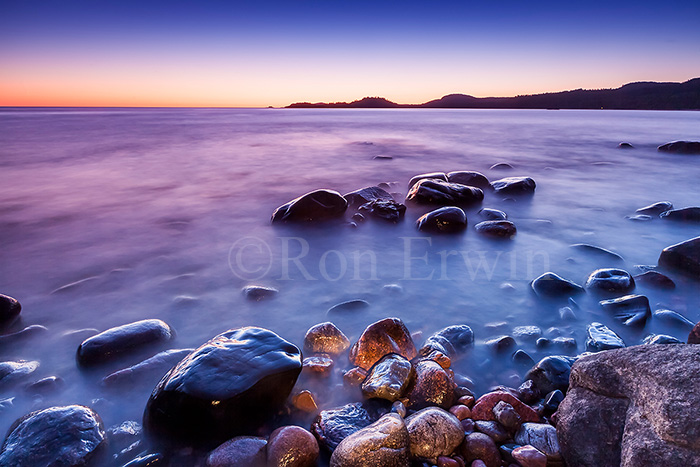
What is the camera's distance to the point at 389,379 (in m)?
1.99

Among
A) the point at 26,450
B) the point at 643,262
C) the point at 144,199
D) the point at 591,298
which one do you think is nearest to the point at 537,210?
the point at 643,262

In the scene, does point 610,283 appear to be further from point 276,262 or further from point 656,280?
point 276,262

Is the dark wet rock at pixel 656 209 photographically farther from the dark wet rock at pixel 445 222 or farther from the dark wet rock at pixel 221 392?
the dark wet rock at pixel 221 392

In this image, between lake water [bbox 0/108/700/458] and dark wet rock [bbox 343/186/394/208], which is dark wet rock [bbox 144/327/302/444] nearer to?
lake water [bbox 0/108/700/458]

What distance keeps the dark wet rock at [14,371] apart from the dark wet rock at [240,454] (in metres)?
1.41

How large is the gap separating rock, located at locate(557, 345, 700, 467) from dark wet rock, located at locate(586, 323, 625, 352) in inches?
36.1

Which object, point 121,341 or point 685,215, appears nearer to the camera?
point 121,341

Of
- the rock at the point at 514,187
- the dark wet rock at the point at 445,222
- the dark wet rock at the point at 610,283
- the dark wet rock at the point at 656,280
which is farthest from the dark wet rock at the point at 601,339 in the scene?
the rock at the point at 514,187

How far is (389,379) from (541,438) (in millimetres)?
743

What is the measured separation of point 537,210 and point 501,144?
11.3 meters

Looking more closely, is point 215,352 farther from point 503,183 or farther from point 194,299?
point 503,183

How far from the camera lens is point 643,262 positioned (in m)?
3.68

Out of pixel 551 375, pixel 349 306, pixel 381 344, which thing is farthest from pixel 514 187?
pixel 381 344

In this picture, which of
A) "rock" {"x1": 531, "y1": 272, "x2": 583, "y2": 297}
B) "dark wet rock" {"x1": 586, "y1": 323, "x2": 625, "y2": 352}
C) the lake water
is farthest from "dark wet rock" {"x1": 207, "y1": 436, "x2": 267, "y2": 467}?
"rock" {"x1": 531, "y1": 272, "x2": 583, "y2": 297}
